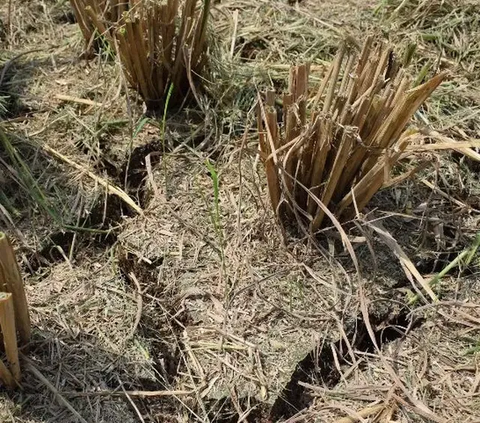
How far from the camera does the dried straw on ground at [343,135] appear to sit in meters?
1.72

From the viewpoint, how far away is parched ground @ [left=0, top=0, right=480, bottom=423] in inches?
67.4

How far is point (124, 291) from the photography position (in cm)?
189

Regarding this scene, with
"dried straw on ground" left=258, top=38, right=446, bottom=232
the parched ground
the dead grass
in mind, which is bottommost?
the dead grass

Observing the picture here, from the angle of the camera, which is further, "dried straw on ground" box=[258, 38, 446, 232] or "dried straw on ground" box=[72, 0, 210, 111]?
"dried straw on ground" box=[72, 0, 210, 111]

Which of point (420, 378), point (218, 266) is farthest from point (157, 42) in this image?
point (420, 378)

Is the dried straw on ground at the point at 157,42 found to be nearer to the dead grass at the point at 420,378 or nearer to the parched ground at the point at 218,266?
the parched ground at the point at 218,266

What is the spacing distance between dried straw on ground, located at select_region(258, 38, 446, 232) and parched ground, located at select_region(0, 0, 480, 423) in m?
0.09

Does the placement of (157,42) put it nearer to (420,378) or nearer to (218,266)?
(218,266)

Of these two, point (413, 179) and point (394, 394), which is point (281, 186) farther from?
point (394, 394)

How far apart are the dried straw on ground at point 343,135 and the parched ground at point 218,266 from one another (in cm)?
9

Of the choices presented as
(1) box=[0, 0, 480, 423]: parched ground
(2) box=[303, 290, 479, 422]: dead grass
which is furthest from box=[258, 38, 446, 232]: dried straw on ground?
(2) box=[303, 290, 479, 422]: dead grass

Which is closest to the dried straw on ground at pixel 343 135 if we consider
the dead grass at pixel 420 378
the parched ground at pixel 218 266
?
the parched ground at pixel 218 266

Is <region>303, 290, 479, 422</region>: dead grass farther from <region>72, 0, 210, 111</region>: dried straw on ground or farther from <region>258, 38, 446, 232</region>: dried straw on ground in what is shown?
<region>72, 0, 210, 111</region>: dried straw on ground

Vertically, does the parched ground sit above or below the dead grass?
above
